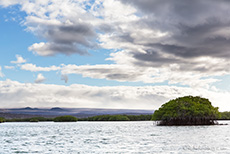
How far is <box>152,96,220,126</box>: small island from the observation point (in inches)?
5379

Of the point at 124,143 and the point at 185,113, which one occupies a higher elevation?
the point at 185,113

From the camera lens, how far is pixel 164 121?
142250 mm

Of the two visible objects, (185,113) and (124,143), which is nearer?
(124,143)

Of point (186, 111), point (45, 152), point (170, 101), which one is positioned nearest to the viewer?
point (45, 152)

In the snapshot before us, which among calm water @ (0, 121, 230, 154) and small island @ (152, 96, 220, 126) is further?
small island @ (152, 96, 220, 126)

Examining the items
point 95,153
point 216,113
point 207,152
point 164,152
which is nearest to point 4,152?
point 95,153

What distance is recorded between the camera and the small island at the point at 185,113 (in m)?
137

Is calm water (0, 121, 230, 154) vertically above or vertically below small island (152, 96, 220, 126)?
below

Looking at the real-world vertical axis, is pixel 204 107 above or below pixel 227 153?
above

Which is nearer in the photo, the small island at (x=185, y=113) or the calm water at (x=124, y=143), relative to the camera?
the calm water at (x=124, y=143)

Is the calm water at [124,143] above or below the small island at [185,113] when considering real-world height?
below

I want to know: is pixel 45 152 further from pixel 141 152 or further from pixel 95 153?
pixel 141 152

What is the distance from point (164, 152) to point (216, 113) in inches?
4057

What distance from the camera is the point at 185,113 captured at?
449ft
